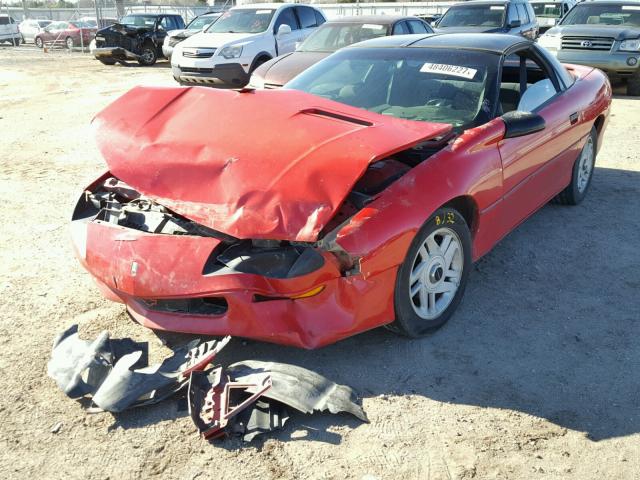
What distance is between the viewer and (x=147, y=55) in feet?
61.7

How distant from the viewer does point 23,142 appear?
8.30 m

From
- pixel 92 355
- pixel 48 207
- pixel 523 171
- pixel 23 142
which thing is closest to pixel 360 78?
pixel 523 171

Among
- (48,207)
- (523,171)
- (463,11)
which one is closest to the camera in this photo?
(523,171)

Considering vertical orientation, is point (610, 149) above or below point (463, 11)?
below

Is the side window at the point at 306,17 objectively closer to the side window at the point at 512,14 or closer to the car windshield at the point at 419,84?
the side window at the point at 512,14

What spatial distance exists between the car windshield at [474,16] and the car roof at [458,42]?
8278 millimetres

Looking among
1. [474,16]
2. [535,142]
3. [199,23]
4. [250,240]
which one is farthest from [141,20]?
[250,240]

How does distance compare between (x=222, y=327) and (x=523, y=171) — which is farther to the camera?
(x=523, y=171)

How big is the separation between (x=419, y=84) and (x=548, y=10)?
15062 mm

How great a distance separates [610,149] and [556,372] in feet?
17.6

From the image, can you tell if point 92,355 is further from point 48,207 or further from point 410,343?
point 48,207

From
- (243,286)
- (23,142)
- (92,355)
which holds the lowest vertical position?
(23,142)

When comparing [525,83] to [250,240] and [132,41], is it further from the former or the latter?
[132,41]

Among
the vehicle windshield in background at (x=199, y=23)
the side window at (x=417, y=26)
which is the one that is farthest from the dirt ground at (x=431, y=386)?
the vehicle windshield in background at (x=199, y=23)
